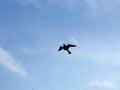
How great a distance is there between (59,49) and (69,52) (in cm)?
260

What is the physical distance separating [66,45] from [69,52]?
7.03 ft

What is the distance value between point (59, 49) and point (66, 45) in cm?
194

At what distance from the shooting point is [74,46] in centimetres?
9450

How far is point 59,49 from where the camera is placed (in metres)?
96.8

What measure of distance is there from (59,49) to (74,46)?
423 centimetres

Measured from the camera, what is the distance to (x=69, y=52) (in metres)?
97.6

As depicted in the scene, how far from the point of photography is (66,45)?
96438mm

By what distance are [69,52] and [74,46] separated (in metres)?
3.55
